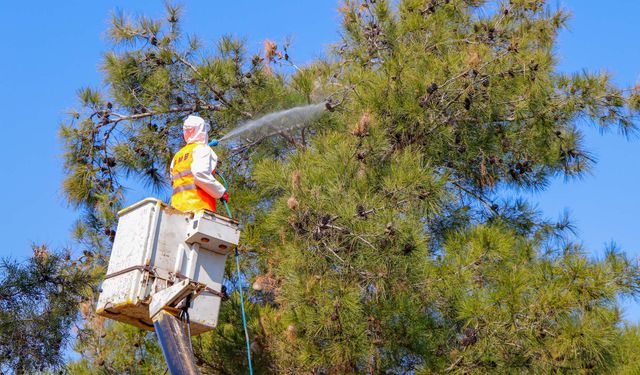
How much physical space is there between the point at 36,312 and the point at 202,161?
1.06 meters

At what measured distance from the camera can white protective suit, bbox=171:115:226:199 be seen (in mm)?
4953

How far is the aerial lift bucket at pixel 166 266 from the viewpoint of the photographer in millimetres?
4473

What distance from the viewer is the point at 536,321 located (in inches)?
198

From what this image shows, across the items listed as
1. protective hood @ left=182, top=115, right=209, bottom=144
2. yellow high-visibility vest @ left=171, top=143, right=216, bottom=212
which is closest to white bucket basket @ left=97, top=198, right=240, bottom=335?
yellow high-visibility vest @ left=171, top=143, right=216, bottom=212

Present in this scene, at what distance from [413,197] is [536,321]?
2.74ft

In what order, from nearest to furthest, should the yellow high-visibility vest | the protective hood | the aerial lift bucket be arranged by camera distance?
the aerial lift bucket, the yellow high-visibility vest, the protective hood

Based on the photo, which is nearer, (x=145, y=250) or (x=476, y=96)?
(x=145, y=250)

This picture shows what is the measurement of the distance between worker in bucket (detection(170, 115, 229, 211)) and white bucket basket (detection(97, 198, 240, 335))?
199mm

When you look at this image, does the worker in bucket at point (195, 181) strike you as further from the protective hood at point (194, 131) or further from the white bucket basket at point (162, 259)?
the white bucket basket at point (162, 259)

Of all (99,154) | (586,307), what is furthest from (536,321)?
(99,154)

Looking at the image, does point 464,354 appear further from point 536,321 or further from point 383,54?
point 383,54

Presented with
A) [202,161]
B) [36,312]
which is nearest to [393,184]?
[202,161]

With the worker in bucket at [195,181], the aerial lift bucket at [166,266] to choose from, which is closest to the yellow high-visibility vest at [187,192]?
the worker in bucket at [195,181]

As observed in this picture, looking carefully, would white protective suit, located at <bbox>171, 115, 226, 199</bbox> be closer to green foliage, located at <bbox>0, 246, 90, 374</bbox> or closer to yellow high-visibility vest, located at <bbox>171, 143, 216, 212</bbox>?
yellow high-visibility vest, located at <bbox>171, 143, 216, 212</bbox>
